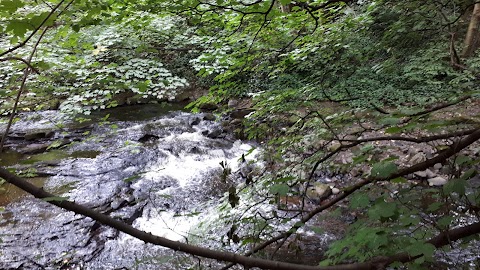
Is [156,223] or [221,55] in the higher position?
[221,55]

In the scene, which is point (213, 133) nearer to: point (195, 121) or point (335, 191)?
point (195, 121)

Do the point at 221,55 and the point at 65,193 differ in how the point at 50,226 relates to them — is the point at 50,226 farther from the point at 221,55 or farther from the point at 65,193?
the point at 221,55

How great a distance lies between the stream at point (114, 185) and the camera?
4.05 metres

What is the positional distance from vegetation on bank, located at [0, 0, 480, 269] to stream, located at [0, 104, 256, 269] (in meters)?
0.65

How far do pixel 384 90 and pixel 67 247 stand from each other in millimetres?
6501

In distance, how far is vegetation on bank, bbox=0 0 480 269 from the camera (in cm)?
149

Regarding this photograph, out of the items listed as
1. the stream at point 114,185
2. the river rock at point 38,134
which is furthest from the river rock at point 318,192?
the river rock at point 38,134

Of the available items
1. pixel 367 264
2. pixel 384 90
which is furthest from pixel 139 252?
pixel 384 90

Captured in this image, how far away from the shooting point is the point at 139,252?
164 inches

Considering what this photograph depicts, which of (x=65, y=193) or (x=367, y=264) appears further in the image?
(x=65, y=193)

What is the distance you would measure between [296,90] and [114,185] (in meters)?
4.40

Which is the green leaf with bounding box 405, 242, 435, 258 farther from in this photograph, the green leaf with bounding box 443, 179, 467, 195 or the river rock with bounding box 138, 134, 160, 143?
the river rock with bounding box 138, 134, 160, 143

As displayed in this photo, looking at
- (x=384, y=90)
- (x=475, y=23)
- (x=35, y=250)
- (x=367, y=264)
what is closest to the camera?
(x=367, y=264)

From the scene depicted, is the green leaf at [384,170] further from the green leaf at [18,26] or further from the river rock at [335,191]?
the river rock at [335,191]
